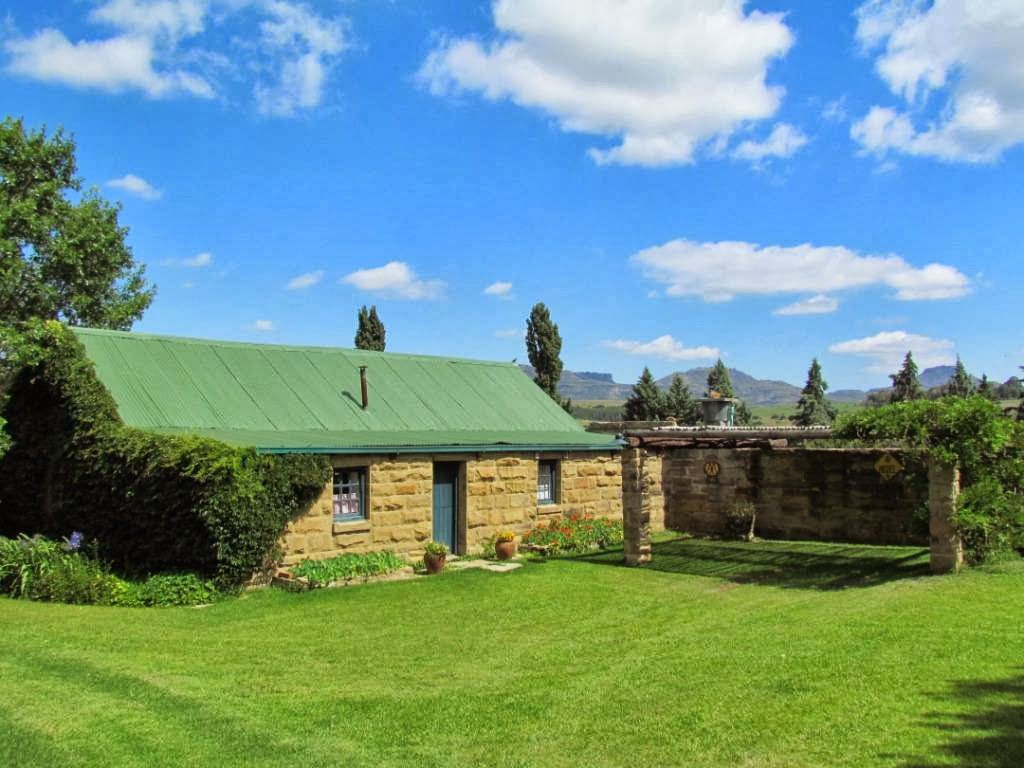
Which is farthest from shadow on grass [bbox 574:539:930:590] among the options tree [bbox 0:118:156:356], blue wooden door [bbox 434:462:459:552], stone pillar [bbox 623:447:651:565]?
tree [bbox 0:118:156:356]

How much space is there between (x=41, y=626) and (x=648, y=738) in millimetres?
8206

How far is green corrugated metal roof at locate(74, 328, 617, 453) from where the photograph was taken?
15773mm

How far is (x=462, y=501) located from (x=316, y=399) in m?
3.95

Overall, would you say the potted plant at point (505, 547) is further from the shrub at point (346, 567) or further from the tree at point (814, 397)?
the tree at point (814, 397)

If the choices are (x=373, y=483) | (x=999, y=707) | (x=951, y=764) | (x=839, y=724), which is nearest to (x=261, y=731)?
(x=839, y=724)

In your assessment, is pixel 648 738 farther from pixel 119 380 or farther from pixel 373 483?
pixel 119 380

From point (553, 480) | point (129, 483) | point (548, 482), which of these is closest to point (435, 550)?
point (548, 482)

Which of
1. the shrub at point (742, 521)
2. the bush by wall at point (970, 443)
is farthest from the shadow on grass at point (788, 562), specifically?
the bush by wall at point (970, 443)

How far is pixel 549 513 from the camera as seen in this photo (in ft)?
63.7

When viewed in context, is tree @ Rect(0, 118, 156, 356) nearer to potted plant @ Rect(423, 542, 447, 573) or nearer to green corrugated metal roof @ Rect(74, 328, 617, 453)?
green corrugated metal roof @ Rect(74, 328, 617, 453)

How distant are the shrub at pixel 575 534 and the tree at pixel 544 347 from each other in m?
23.5

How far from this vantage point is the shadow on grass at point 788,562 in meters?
13.8

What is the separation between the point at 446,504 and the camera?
17.6 meters

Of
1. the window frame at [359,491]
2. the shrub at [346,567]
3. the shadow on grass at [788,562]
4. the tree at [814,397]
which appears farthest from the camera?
the tree at [814,397]
